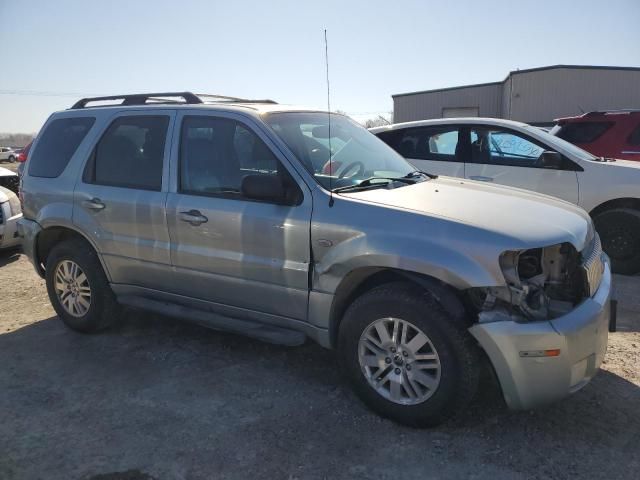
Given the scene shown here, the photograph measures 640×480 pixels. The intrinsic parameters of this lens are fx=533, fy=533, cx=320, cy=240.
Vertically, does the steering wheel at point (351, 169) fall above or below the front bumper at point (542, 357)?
above

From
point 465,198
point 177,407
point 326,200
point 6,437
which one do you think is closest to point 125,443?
point 177,407

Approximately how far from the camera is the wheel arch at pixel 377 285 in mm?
2826

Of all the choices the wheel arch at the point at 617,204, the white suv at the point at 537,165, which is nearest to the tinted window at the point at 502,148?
the white suv at the point at 537,165

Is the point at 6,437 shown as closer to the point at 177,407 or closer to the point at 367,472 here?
the point at 177,407

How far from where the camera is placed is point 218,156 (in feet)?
12.3

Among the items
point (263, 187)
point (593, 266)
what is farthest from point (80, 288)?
point (593, 266)

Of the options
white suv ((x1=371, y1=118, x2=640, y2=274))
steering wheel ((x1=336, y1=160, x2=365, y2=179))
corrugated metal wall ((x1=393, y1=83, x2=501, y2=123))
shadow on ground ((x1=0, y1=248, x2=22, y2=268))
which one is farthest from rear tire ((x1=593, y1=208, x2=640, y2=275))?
corrugated metal wall ((x1=393, y1=83, x2=501, y2=123))

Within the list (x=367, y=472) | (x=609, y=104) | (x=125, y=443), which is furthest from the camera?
(x=609, y=104)

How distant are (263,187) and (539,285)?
1667 mm

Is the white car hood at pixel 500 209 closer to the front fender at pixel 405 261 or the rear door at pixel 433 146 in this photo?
the front fender at pixel 405 261

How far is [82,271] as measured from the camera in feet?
14.6

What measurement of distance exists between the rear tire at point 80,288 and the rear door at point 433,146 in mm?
4033

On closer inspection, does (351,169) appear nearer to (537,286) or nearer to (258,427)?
(537,286)

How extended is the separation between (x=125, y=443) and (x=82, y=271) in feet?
6.40
